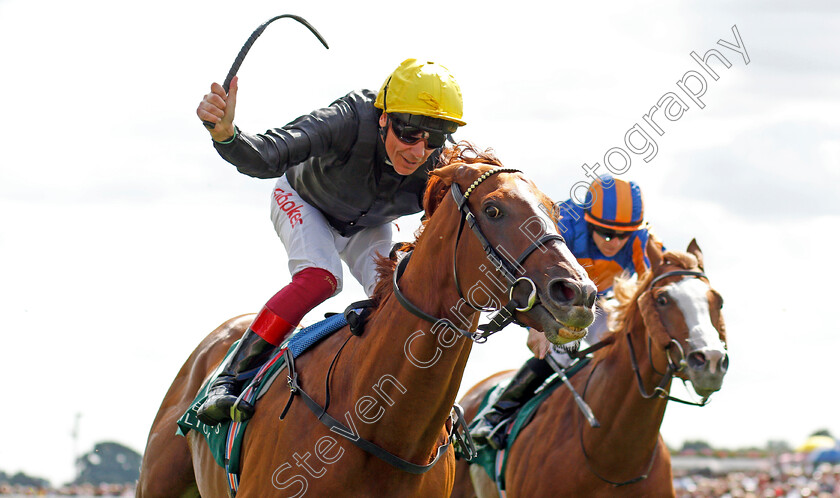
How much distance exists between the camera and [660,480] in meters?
6.69

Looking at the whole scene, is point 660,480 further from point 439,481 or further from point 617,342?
point 439,481

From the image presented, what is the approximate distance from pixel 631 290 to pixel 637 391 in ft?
2.79

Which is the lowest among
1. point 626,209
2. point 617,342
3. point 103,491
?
point 103,491

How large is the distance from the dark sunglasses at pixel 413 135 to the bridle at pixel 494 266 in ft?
2.50

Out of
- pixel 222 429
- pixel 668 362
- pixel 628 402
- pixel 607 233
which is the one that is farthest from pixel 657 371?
pixel 222 429

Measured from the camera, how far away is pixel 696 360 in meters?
6.25

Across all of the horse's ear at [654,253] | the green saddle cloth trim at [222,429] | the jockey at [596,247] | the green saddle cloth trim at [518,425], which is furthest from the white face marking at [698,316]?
the green saddle cloth trim at [222,429]

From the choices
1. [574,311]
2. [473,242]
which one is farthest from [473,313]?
[574,311]

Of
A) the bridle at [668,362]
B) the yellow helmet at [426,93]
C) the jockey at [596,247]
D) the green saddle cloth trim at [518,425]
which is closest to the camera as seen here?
the yellow helmet at [426,93]

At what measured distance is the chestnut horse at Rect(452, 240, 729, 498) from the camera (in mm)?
6387

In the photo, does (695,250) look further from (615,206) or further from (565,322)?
(565,322)

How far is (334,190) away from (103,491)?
30272 mm

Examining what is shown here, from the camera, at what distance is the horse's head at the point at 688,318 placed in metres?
6.22

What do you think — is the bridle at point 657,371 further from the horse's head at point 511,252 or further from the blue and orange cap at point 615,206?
the horse's head at point 511,252
